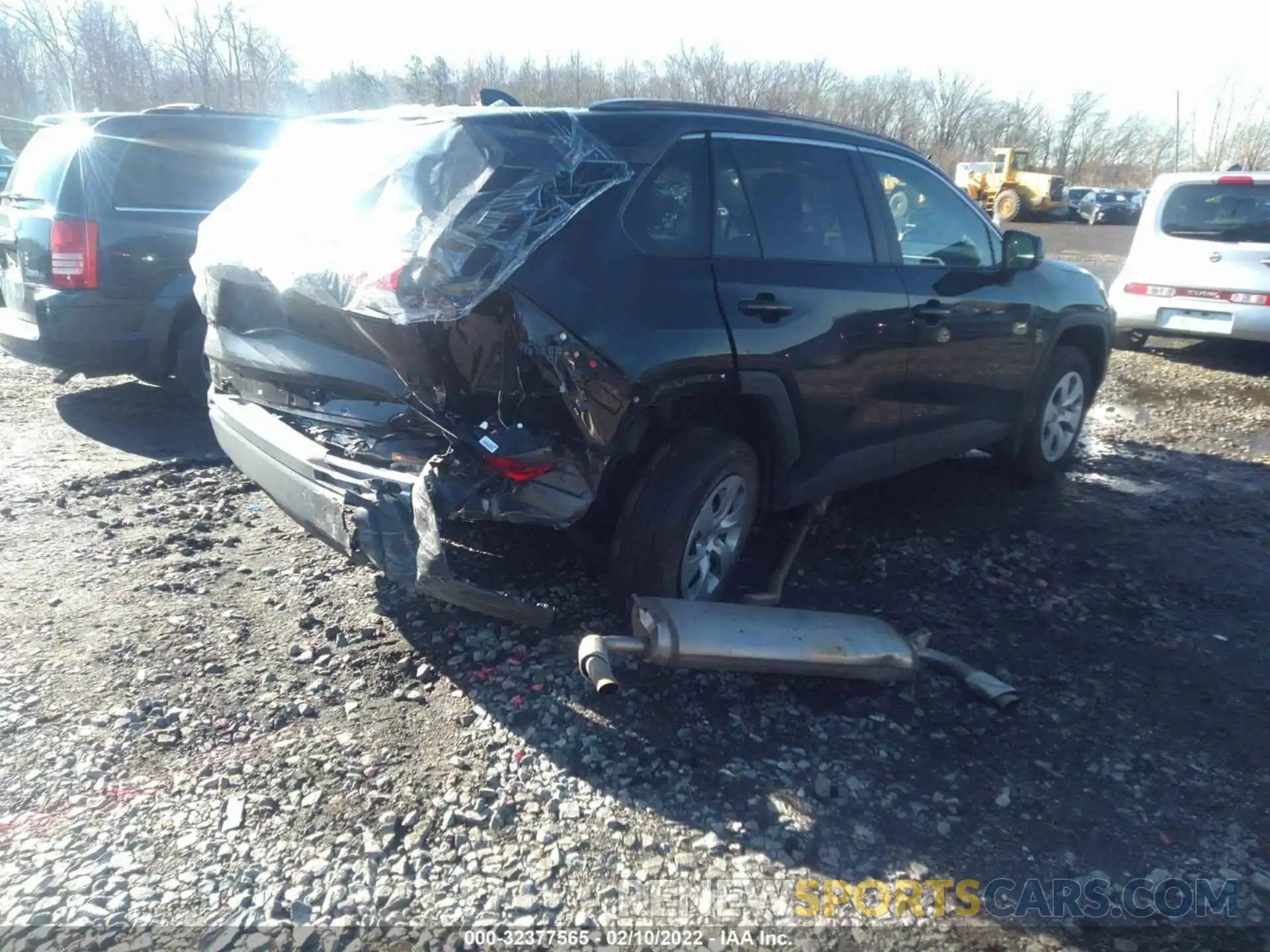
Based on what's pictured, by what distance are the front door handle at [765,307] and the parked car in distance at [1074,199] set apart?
118ft

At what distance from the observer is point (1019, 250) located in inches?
199

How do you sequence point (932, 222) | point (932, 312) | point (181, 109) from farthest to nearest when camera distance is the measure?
point (181, 109)
point (932, 222)
point (932, 312)

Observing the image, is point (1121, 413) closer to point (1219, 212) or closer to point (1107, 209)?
point (1219, 212)

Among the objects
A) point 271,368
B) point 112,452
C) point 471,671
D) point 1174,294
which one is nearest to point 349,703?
point 471,671

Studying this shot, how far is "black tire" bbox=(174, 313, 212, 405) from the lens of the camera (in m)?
6.09

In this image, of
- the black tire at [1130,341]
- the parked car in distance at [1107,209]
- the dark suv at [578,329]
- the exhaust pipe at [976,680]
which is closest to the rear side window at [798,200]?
the dark suv at [578,329]

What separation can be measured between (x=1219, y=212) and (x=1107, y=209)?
28.8 metres

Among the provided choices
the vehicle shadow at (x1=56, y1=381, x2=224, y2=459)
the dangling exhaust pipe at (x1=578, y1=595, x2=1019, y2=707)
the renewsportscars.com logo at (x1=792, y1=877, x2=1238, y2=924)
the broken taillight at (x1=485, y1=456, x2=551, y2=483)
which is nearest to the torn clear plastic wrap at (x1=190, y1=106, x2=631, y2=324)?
the broken taillight at (x1=485, y1=456, x2=551, y2=483)

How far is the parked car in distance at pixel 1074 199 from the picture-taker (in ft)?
116

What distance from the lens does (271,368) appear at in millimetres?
3627

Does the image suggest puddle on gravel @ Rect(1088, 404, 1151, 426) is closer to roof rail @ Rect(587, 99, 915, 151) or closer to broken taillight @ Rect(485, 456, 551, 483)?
roof rail @ Rect(587, 99, 915, 151)

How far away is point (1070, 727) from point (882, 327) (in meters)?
1.77

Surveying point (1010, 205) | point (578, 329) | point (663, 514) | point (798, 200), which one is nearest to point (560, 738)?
point (663, 514)

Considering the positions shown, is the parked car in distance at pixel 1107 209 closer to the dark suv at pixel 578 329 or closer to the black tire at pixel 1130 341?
the black tire at pixel 1130 341
